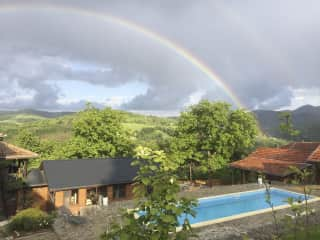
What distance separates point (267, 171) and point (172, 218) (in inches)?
880

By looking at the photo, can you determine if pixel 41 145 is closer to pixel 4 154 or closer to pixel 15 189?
pixel 15 189

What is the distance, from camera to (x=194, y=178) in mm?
32281

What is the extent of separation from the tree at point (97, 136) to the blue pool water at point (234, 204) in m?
16.0

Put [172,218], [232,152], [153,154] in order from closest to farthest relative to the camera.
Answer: [172,218] → [153,154] → [232,152]

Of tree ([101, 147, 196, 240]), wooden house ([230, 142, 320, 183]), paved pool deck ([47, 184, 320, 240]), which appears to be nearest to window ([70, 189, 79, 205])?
paved pool deck ([47, 184, 320, 240])

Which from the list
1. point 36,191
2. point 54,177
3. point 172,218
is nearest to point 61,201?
point 54,177

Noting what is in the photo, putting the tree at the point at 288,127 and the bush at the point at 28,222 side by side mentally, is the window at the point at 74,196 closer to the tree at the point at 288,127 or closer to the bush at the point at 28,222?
the bush at the point at 28,222

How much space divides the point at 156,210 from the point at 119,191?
20.4 meters

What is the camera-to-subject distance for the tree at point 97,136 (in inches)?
1166

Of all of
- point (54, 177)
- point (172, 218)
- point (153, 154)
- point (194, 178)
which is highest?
point (153, 154)

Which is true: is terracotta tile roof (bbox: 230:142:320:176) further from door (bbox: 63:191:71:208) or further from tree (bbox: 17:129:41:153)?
tree (bbox: 17:129:41:153)

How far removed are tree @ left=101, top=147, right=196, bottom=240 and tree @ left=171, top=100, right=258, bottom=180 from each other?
80.7ft

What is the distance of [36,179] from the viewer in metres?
22.4

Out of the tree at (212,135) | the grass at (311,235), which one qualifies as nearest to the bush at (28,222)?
the grass at (311,235)
